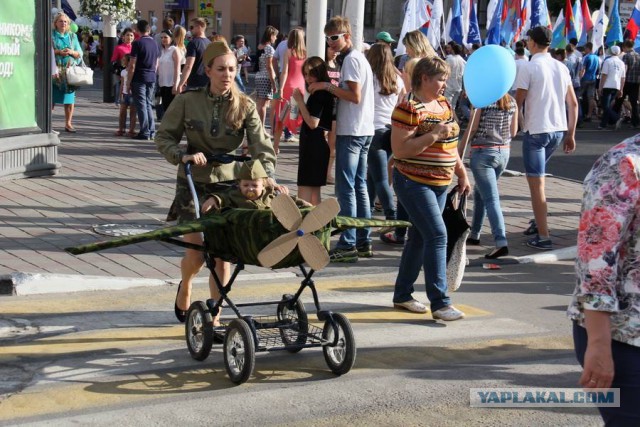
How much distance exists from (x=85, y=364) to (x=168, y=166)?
8.32 metres

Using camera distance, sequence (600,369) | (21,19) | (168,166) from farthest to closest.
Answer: (168,166)
(21,19)
(600,369)

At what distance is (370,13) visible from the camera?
59844 millimetres

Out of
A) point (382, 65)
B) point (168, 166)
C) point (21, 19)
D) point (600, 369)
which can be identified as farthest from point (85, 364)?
point (168, 166)

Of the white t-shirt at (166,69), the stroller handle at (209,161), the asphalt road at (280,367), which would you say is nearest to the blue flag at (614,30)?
the white t-shirt at (166,69)

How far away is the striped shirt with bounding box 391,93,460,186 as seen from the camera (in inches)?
273

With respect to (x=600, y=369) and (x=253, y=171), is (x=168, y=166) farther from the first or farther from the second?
(x=600, y=369)

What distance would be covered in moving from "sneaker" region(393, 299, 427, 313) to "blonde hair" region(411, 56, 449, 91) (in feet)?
4.93

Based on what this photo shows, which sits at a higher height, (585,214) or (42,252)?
(585,214)

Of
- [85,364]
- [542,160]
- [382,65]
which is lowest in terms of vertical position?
[85,364]

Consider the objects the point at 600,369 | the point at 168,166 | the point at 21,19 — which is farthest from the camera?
the point at 168,166

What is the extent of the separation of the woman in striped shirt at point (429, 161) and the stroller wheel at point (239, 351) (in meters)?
1.85

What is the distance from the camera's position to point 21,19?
1235 cm

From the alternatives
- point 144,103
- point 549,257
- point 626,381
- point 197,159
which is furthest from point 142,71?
point 626,381

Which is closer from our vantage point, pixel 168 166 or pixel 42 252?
pixel 42 252
